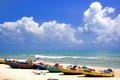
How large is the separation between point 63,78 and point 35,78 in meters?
2.76

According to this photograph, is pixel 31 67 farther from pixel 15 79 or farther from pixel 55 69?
pixel 15 79

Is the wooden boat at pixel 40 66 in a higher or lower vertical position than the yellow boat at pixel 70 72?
higher

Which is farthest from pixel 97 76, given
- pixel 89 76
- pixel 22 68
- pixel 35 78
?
pixel 22 68

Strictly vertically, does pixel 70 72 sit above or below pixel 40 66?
below

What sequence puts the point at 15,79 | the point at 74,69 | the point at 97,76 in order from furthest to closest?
the point at 74,69, the point at 97,76, the point at 15,79

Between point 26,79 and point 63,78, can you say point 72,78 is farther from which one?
point 26,79

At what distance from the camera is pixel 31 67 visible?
45562mm

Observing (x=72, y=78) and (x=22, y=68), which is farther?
(x=22, y=68)

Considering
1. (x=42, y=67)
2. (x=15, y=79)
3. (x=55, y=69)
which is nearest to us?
(x=15, y=79)

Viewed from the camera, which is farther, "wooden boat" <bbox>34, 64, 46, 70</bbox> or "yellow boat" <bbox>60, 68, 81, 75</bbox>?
"wooden boat" <bbox>34, 64, 46, 70</bbox>

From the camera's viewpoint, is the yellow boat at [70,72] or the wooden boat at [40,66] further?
the wooden boat at [40,66]

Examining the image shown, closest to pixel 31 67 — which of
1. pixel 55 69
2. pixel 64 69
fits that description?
pixel 55 69

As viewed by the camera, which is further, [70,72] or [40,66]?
[40,66]

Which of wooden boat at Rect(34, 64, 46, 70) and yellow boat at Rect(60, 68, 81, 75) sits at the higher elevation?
wooden boat at Rect(34, 64, 46, 70)
